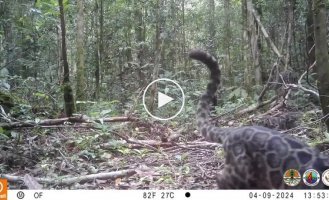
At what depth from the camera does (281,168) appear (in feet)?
6.58

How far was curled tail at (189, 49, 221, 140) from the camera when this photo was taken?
2.62m

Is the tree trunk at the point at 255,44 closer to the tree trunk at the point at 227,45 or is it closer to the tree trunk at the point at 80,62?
the tree trunk at the point at 227,45

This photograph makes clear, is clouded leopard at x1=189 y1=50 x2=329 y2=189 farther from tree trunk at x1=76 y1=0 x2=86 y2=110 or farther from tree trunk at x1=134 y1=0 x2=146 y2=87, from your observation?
tree trunk at x1=134 y1=0 x2=146 y2=87

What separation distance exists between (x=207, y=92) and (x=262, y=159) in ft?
2.69

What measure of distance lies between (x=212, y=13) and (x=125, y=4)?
1124 mm

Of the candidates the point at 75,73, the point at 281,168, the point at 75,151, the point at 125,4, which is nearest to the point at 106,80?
the point at 75,73
